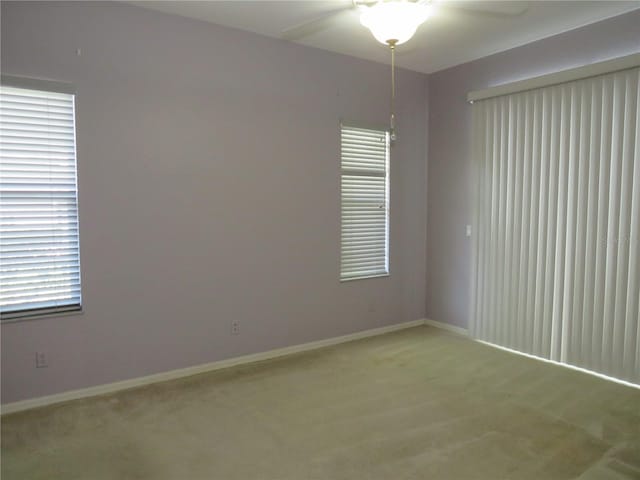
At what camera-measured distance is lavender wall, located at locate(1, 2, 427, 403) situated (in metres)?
3.16

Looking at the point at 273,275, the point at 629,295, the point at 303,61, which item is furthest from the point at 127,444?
the point at 629,295

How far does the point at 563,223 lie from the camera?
387cm

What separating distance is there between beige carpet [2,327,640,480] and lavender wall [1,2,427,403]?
0.42m

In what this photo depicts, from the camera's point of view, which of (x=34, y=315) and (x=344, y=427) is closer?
(x=344, y=427)

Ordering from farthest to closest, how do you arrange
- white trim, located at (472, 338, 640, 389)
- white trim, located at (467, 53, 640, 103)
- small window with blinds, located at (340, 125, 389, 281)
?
small window with blinds, located at (340, 125, 389, 281) → white trim, located at (472, 338, 640, 389) → white trim, located at (467, 53, 640, 103)

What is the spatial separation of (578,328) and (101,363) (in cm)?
390

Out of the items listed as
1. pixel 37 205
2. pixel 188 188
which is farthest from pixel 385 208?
pixel 37 205

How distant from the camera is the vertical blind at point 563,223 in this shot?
346 cm

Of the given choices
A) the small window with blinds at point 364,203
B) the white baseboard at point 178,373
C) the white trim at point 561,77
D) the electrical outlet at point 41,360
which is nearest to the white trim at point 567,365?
the white baseboard at point 178,373

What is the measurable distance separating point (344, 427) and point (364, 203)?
2.51 m

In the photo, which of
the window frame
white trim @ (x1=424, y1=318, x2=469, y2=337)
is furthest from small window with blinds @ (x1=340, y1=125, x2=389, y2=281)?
A: white trim @ (x1=424, y1=318, x2=469, y2=337)

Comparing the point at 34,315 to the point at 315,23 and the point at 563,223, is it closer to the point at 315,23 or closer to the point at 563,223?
the point at 315,23

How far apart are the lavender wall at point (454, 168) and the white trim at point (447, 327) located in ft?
0.16

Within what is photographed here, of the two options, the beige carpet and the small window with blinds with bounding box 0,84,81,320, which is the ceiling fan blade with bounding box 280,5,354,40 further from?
the beige carpet
